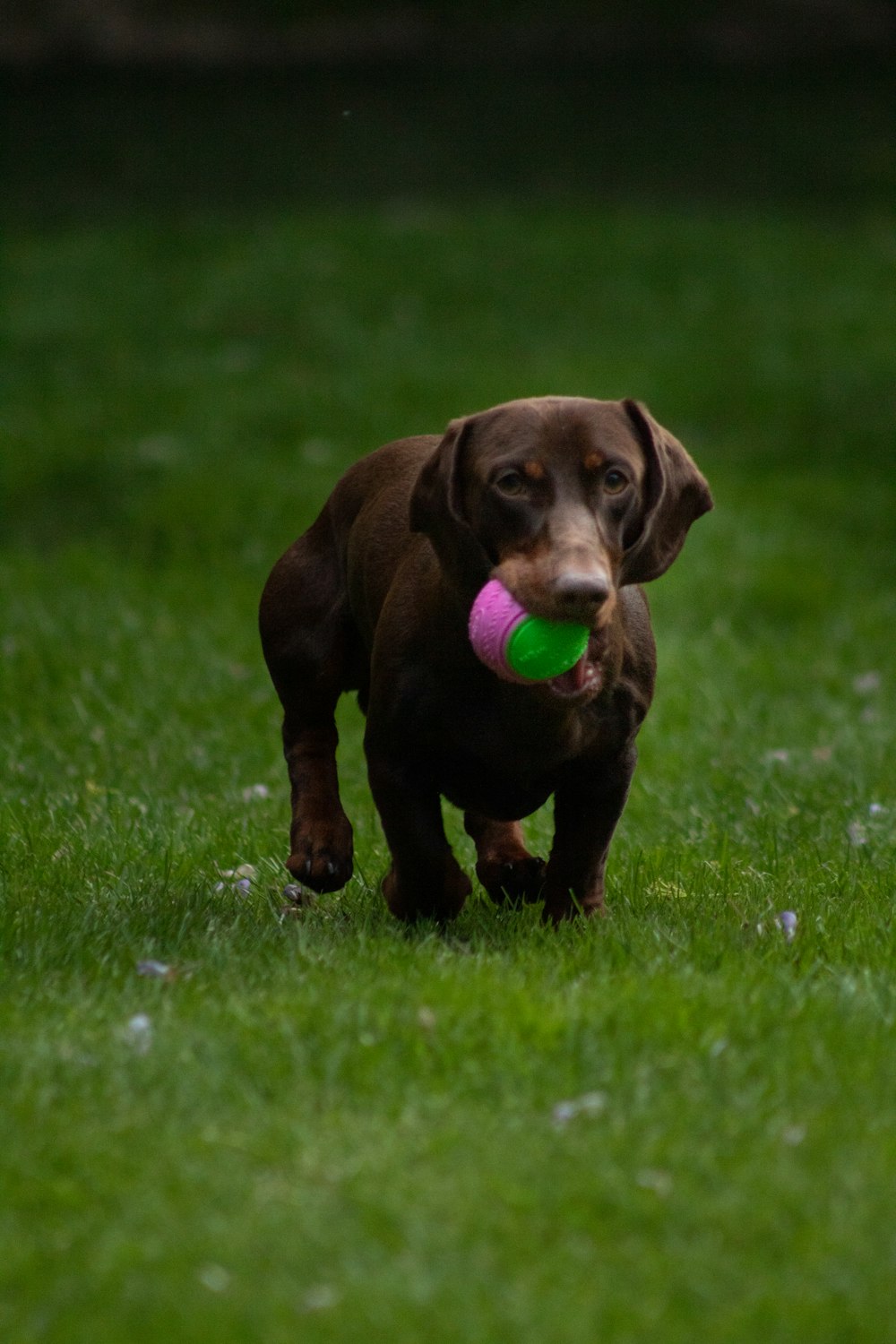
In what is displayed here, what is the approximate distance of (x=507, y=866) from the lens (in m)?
4.51

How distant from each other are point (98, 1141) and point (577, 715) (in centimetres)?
143

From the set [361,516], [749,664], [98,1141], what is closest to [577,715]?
[361,516]

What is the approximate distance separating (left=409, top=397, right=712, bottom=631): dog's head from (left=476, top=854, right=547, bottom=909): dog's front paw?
2.86 feet

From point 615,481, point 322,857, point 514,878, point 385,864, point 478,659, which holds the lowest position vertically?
point 385,864

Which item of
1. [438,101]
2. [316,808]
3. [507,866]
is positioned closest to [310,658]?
[316,808]

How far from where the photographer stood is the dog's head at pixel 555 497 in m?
3.58

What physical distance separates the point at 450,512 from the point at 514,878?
3.49ft

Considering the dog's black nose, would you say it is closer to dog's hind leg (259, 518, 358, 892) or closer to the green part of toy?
the green part of toy

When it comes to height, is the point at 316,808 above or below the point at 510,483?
below

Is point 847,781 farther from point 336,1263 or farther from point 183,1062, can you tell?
point 336,1263

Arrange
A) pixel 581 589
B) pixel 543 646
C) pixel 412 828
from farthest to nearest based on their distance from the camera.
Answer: pixel 412 828 < pixel 543 646 < pixel 581 589

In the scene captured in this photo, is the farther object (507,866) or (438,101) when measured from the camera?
(438,101)

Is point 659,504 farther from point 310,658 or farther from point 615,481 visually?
point 310,658

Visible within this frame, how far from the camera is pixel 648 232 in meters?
15.7
